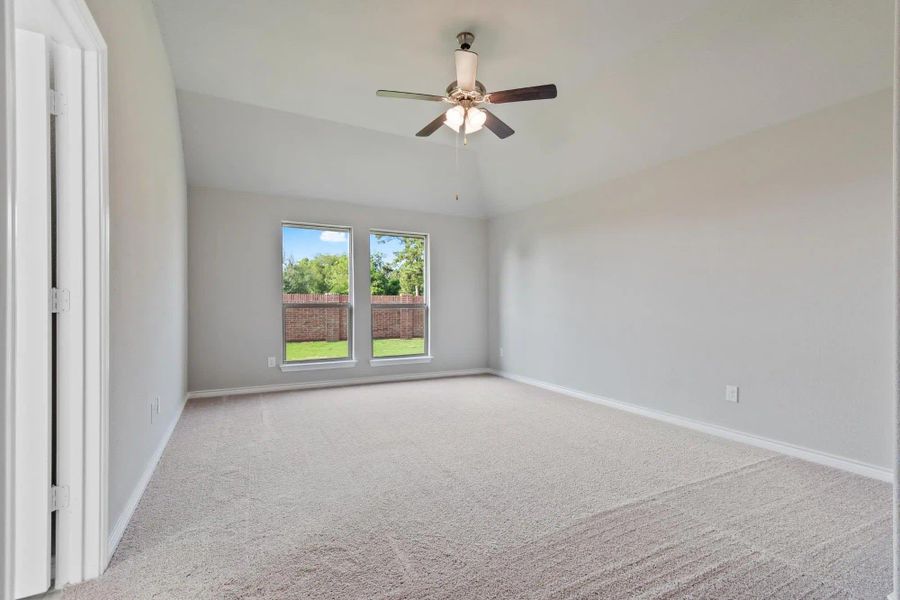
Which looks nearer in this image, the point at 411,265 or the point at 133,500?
the point at 133,500

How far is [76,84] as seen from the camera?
61.3 inches

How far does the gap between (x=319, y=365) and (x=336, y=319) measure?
23.7 inches

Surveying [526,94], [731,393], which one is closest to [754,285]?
[731,393]

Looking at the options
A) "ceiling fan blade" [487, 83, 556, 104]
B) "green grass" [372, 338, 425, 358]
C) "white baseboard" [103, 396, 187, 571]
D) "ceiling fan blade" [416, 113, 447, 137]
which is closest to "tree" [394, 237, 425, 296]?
"green grass" [372, 338, 425, 358]

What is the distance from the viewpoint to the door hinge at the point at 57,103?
5.02ft

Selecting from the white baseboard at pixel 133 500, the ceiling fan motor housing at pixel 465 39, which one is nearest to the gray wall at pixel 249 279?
the white baseboard at pixel 133 500

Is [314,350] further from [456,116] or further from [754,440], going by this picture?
[754,440]

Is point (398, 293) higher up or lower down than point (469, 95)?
lower down

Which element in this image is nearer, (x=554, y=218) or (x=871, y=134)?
(x=871, y=134)

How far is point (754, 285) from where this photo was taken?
3.17 metres

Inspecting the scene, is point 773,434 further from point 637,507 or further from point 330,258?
point 330,258

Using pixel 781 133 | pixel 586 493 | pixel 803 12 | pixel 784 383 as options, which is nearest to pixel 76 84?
pixel 586 493

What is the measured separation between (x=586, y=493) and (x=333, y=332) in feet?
12.5

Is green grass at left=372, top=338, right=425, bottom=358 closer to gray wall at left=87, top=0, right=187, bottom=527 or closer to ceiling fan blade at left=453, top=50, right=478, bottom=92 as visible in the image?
gray wall at left=87, top=0, right=187, bottom=527
